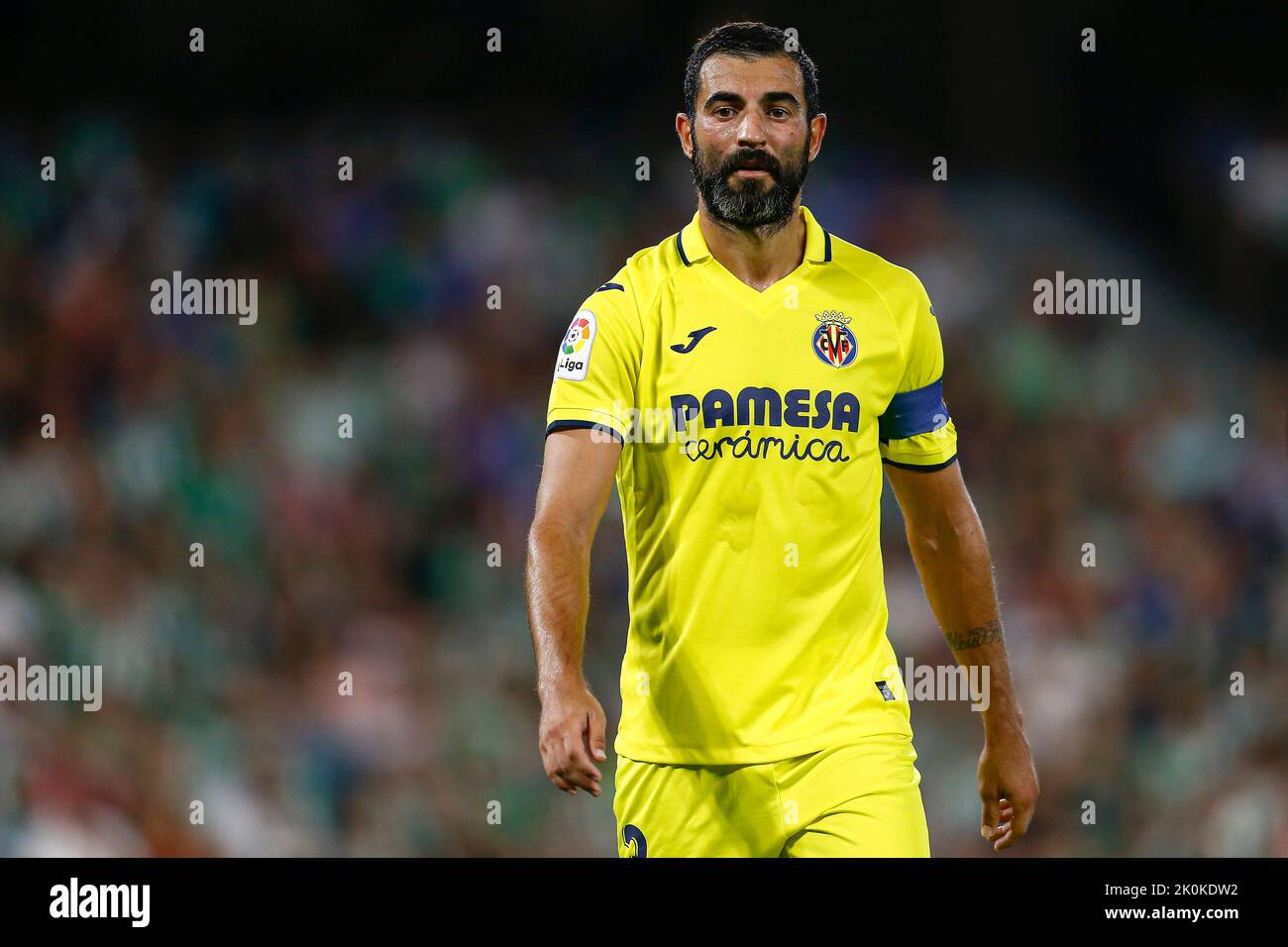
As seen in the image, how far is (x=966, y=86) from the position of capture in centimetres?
746

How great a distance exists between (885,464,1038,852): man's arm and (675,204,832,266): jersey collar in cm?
57

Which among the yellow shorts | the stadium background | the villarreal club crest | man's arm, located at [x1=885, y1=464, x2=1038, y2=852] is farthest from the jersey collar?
the stadium background

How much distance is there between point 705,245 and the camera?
3949 millimetres

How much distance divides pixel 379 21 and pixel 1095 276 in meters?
3.65

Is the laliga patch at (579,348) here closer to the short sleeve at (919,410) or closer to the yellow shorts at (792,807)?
the short sleeve at (919,410)

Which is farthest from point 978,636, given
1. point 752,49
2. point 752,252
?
point 752,49

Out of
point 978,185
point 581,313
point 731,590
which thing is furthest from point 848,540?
point 978,185

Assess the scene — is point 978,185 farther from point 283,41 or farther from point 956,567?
point 956,567

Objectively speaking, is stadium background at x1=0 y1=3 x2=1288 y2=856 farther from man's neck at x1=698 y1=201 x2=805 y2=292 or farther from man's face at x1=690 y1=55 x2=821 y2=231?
man's face at x1=690 y1=55 x2=821 y2=231

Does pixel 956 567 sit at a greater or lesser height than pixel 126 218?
lesser

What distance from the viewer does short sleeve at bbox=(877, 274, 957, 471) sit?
398 centimetres

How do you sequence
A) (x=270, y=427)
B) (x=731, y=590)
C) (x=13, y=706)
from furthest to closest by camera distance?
(x=270, y=427) → (x=13, y=706) → (x=731, y=590)

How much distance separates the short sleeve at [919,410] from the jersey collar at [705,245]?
0.25 m

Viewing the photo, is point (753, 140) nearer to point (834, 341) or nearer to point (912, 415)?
point (834, 341)
